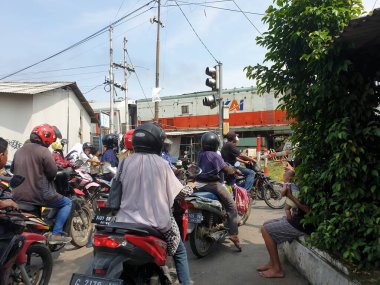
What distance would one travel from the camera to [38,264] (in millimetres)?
3791

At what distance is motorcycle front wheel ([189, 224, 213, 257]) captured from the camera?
472cm

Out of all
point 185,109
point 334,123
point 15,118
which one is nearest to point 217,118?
point 185,109

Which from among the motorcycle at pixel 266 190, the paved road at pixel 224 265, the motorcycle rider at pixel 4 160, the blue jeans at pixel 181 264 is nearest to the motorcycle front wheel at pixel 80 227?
the paved road at pixel 224 265

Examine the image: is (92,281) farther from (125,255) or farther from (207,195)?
(207,195)

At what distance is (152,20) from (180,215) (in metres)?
19.7

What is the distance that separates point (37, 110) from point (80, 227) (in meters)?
12.9

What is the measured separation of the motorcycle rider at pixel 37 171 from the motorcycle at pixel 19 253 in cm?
78

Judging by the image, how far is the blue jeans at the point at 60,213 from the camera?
4.77 metres

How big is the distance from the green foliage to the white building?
15.2 metres

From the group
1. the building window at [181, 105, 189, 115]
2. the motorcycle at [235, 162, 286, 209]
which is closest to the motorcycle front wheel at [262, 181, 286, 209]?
the motorcycle at [235, 162, 286, 209]

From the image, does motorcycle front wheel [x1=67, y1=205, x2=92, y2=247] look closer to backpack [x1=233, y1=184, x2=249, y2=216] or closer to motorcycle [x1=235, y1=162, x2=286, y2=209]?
backpack [x1=233, y1=184, x2=249, y2=216]

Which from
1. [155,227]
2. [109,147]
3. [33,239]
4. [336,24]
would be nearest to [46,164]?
[33,239]

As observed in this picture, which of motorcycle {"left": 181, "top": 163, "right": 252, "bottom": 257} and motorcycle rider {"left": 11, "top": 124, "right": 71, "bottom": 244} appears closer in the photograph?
motorcycle rider {"left": 11, "top": 124, "right": 71, "bottom": 244}

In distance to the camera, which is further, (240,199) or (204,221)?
(240,199)
